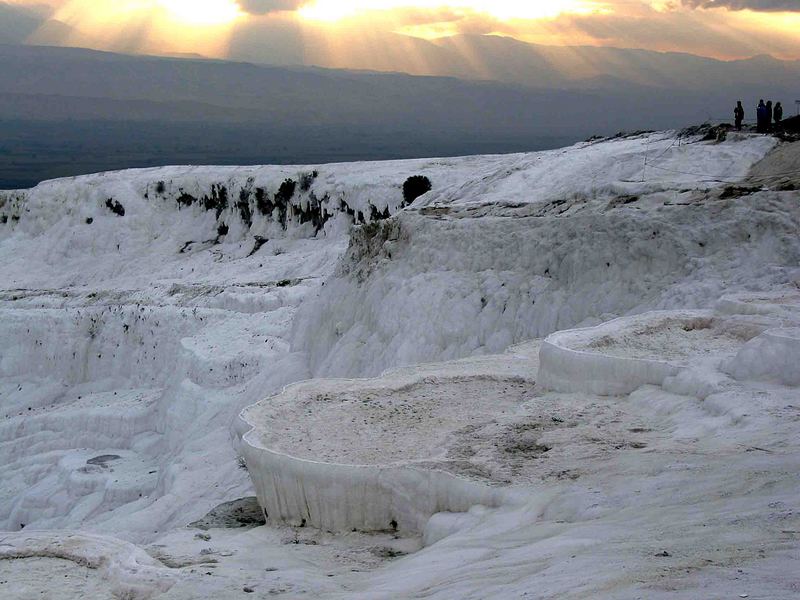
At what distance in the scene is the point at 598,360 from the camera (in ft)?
38.7

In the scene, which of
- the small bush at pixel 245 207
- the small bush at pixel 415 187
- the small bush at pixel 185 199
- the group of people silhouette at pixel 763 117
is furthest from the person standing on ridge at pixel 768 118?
the small bush at pixel 185 199

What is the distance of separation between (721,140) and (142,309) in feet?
60.9

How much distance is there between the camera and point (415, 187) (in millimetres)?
40750

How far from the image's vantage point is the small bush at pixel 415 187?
133 ft

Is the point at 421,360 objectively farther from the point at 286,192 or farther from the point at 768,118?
the point at 286,192

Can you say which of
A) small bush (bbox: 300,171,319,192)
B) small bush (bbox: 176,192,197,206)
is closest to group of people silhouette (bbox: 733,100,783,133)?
small bush (bbox: 300,171,319,192)

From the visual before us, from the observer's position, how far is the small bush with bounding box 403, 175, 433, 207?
4069cm

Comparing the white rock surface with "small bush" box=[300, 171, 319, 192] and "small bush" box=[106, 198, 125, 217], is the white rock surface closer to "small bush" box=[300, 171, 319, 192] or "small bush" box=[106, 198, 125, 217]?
"small bush" box=[300, 171, 319, 192]

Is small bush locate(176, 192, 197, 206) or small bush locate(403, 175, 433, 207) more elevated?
small bush locate(403, 175, 433, 207)

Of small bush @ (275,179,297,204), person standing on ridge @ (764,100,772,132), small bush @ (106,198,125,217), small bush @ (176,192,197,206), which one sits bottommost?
small bush @ (106,198,125,217)

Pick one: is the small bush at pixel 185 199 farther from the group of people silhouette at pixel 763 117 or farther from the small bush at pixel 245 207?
the group of people silhouette at pixel 763 117

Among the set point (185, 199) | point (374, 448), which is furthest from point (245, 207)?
point (374, 448)

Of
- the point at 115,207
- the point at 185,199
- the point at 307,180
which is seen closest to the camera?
the point at 307,180

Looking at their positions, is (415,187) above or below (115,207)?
above
